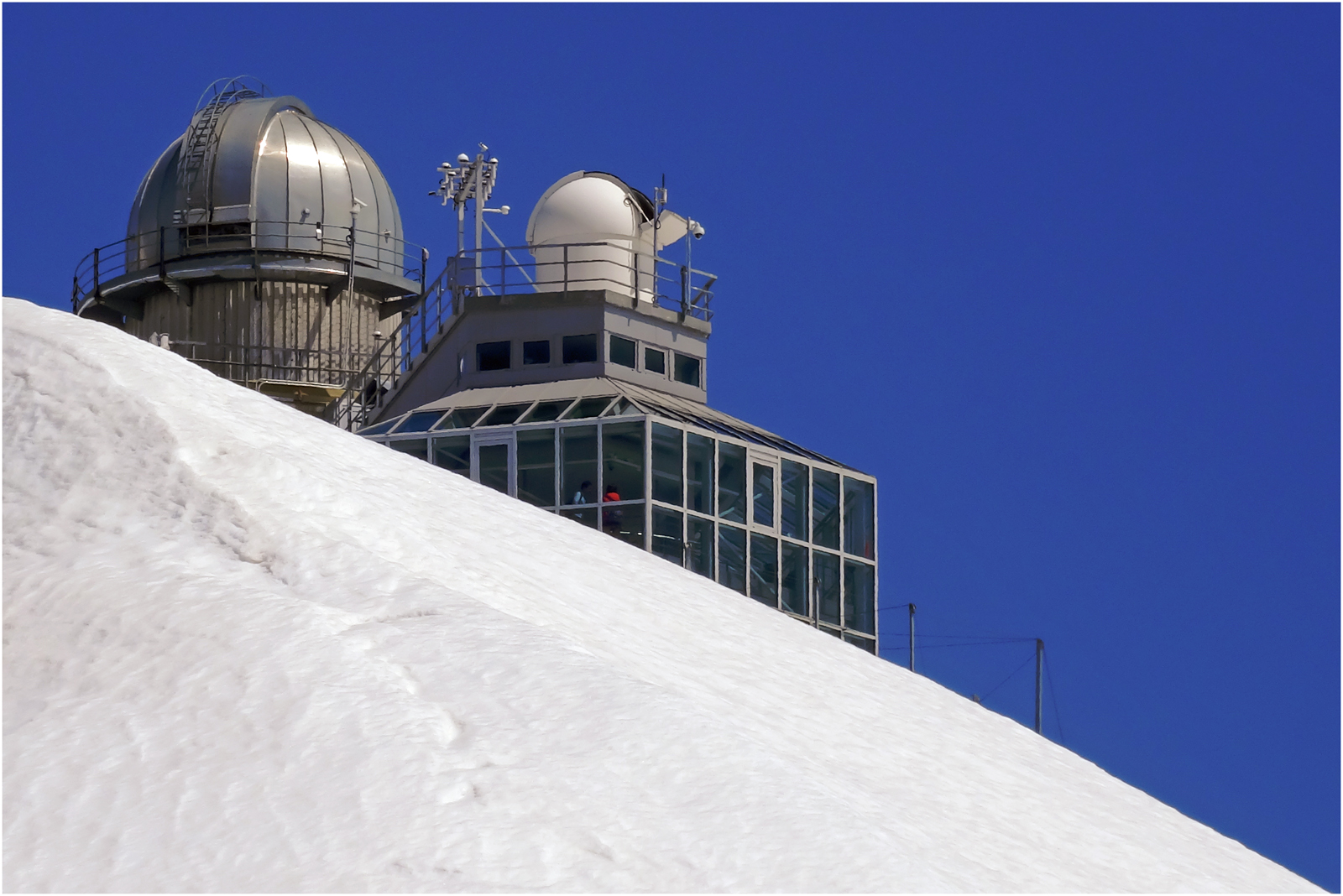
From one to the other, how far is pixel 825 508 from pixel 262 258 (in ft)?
69.3

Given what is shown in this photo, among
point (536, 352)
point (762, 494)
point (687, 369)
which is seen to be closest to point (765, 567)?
point (762, 494)

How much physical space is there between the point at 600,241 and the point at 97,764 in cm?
3089

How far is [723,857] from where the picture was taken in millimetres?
8766

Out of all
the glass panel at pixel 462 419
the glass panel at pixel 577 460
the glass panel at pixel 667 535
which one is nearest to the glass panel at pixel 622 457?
the glass panel at pixel 577 460

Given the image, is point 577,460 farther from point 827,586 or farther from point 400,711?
point 400,711

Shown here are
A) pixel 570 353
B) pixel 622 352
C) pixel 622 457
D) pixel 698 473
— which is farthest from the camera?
pixel 622 352

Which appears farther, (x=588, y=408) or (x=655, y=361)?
(x=655, y=361)

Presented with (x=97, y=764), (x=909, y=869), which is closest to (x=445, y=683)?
(x=97, y=764)

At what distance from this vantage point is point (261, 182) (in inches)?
2000

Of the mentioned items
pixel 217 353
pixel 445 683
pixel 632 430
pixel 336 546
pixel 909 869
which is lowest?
pixel 909 869

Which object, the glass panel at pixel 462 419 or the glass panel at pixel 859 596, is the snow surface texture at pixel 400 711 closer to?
the glass panel at pixel 462 419

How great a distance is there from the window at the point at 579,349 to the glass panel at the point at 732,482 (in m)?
3.93

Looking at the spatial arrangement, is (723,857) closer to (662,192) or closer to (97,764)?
(97,764)

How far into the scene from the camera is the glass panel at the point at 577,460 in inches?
1291
